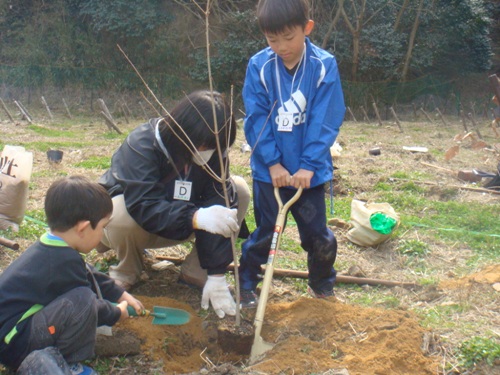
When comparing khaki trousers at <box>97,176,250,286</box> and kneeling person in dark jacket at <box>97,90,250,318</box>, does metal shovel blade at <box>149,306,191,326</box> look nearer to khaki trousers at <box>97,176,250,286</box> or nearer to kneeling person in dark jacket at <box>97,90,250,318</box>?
kneeling person in dark jacket at <box>97,90,250,318</box>

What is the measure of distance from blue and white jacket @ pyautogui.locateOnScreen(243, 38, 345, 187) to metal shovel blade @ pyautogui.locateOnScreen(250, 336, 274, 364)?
0.89 m

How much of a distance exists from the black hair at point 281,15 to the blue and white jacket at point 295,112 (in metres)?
0.25

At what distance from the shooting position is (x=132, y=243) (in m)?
3.63

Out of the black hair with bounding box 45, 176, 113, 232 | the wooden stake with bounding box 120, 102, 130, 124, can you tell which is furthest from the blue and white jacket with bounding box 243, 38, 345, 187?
the wooden stake with bounding box 120, 102, 130, 124

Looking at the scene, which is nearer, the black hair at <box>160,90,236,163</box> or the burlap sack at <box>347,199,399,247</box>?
the black hair at <box>160,90,236,163</box>

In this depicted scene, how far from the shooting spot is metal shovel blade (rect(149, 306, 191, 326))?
10.7ft

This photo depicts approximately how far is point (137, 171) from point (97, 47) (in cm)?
2058

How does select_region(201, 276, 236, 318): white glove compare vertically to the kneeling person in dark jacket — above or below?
below

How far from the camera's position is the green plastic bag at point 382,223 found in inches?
186

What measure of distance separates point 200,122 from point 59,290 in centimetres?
116

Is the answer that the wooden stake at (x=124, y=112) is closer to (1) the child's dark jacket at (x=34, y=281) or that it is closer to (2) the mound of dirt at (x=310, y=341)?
(2) the mound of dirt at (x=310, y=341)

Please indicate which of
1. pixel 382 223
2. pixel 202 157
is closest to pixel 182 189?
pixel 202 157

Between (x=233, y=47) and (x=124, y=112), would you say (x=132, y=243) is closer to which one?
(x=124, y=112)

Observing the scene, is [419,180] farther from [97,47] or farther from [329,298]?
[97,47]
